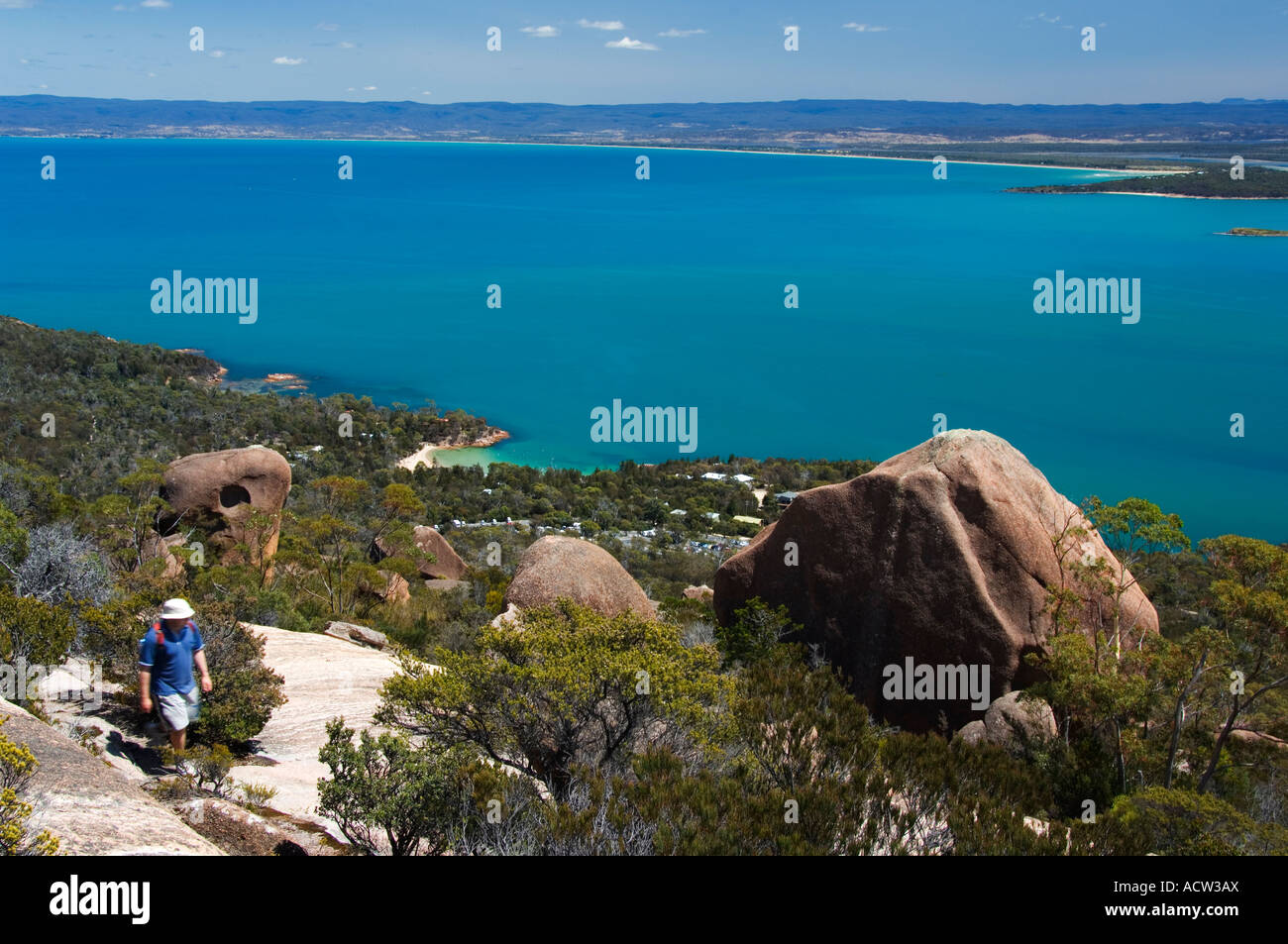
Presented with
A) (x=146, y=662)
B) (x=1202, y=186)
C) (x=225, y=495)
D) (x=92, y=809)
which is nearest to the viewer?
(x=92, y=809)

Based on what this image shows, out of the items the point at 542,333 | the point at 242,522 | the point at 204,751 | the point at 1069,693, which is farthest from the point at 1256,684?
the point at 542,333

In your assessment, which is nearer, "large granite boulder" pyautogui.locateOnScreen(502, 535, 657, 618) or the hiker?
the hiker

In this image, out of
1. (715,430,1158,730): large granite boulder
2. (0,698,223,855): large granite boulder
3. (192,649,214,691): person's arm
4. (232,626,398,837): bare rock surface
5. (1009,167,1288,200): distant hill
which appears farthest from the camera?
(1009,167,1288,200): distant hill

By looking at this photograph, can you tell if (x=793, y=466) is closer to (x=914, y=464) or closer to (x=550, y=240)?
(x=914, y=464)

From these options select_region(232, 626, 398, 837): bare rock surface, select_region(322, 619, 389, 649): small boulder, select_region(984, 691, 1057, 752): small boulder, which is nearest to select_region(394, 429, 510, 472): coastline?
select_region(322, 619, 389, 649): small boulder

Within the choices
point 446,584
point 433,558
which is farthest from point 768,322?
point 446,584

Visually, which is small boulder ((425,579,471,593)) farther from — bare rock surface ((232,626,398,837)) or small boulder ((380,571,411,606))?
bare rock surface ((232,626,398,837))

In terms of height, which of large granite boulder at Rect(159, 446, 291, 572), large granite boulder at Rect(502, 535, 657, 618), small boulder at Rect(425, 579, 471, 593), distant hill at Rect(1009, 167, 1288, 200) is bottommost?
small boulder at Rect(425, 579, 471, 593)

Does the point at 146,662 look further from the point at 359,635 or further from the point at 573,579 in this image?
the point at 573,579
